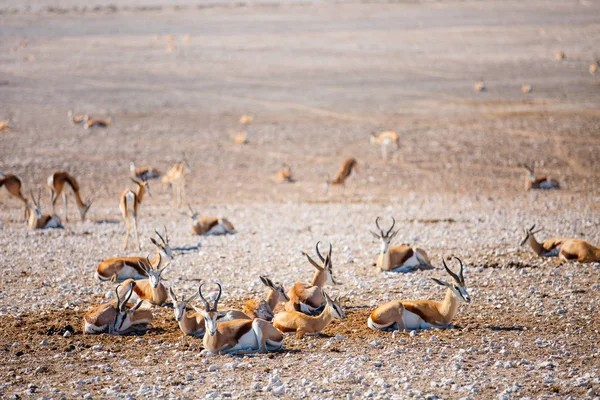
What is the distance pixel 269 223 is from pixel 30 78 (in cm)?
2725

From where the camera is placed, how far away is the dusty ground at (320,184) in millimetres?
9164

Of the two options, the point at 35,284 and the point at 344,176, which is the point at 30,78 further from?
the point at 35,284

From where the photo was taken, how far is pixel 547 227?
57.4ft

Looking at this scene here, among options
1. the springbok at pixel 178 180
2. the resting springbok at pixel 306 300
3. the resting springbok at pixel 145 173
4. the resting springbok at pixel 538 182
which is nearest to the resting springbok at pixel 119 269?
the resting springbok at pixel 306 300

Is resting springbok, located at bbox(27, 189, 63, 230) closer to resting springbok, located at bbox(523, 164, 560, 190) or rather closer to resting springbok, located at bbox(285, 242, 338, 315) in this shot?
resting springbok, located at bbox(285, 242, 338, 315)

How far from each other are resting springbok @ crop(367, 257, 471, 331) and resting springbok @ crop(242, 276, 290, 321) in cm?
158

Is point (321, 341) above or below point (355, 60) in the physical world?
below

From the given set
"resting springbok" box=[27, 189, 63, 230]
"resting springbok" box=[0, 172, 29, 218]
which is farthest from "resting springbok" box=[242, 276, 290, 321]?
"resting springbok" box=[0, 172, 29, 218]

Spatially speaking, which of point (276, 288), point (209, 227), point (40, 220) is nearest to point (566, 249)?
point (276, 288)

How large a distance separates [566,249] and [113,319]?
8578 mm

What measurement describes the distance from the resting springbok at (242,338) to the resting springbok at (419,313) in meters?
1.54

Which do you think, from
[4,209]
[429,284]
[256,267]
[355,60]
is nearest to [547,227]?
[429,284]

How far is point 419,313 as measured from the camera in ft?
34.3

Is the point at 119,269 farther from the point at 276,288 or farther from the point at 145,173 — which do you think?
the point at 145,173
